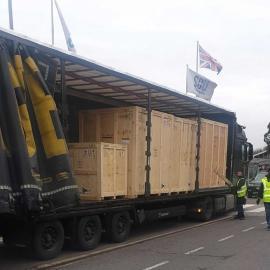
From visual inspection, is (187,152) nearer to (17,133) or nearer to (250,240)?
(250,240)

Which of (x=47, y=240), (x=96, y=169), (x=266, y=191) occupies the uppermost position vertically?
(x=96, y=169)

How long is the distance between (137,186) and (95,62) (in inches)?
125

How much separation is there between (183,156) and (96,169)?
414 centimetres

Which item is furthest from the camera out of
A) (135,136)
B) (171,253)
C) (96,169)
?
(135,136)

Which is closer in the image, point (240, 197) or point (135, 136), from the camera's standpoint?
point (135, 136)

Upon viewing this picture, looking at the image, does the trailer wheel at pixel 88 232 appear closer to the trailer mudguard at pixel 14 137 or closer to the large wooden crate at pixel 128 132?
the large wooden crate at pixel 128 132

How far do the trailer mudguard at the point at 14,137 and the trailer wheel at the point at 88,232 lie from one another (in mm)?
2486

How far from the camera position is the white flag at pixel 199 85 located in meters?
20.6

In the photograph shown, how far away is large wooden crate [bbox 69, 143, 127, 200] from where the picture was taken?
10367 mm

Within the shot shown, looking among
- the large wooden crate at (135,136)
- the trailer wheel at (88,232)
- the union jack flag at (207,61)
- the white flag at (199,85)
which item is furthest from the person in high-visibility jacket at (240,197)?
the union jack flag at (207,61)

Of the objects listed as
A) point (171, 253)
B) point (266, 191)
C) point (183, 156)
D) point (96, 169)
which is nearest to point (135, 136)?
point (96, 169)

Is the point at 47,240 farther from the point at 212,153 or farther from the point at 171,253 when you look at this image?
the point at 212,153

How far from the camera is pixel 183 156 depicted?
550 inches

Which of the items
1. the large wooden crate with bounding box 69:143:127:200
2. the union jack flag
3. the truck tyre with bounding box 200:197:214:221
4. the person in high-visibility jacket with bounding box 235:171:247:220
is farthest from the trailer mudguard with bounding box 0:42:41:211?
the union jack flag
